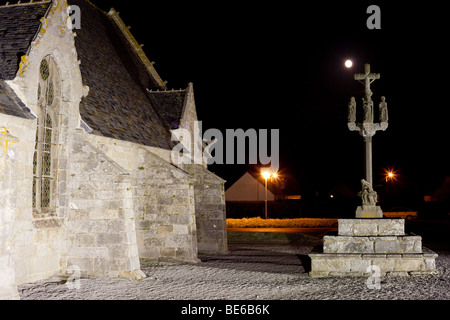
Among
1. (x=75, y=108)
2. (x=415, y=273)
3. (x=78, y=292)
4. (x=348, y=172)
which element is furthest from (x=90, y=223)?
(x=348, y=172)

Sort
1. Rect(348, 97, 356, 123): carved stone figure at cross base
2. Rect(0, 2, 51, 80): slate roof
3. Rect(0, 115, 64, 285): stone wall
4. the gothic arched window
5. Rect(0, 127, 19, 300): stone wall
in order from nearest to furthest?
Rect(0, 127, 19, 300): stone wall
Rect(0, 115, 64, 285): stone wall
Rect(0, 2, 51, 80): slate roof
the gothic arched window
Rect(348, 97, 356, 123): carved stone figure at cross base

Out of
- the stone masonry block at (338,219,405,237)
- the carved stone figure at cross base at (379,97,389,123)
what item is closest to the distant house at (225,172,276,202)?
the carved stone figure at cross base at (379,97,389,123)

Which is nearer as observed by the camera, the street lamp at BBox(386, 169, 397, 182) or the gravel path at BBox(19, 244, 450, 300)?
the gravel path at BBox(19, 244, 450, 300)

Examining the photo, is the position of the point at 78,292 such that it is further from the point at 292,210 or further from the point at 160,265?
the point at 292,210

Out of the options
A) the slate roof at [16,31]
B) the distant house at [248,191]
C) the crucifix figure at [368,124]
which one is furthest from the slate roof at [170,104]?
the distant house at [248,191]

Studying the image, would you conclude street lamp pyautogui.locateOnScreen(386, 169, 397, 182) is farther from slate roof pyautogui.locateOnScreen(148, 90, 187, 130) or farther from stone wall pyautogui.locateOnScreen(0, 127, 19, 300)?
stone wall pyautogui.locateOnScreen(0, 127, 19, 300)

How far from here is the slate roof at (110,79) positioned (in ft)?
35.9

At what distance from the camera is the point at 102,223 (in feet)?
35.5

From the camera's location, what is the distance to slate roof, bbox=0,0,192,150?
431 inches

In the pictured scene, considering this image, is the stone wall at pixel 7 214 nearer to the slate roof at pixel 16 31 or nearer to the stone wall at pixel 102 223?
the slate roof at pixel 16 31

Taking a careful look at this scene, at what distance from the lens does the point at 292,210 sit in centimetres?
3859

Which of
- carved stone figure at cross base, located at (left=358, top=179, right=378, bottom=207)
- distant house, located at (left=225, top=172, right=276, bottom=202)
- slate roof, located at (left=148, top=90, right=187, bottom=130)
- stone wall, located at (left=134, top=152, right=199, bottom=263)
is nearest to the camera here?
carved stone figure at cross base, located at (left=358, top=179, right=378, bottom=207)

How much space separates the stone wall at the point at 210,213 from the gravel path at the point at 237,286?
353 centimetres
